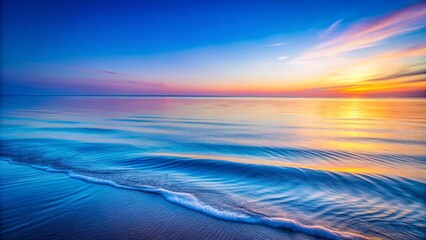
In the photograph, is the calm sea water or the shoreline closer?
the shoreline

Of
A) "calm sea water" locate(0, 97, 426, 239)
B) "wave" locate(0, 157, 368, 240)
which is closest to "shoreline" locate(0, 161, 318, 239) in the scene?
"wave" locate(0, 157, 368, 240)

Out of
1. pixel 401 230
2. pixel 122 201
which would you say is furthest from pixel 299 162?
pixel 122 201

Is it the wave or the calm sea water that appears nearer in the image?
the wave

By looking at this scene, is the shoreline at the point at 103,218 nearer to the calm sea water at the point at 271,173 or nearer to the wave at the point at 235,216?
the wave at the point at 235,216

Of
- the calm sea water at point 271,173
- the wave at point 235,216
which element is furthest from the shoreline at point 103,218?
→ the calm sea water at point 271,173

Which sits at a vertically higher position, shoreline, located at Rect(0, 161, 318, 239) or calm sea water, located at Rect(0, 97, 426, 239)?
shoreline, located at Rect(0, 161, 318, 239)

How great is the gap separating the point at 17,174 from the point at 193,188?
5525 millimetres

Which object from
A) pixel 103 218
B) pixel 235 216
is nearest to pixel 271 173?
pixel 235 216

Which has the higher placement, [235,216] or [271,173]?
[235,216]

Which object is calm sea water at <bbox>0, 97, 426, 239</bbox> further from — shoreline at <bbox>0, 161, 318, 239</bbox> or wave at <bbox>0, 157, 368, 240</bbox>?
shoreline at <bbox>0, 161, 318, 239</bbox>

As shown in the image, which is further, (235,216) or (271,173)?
(271,173)

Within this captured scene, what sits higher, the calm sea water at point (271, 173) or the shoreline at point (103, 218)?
the shoreline at point (103, 218)

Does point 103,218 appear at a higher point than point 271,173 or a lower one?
higher

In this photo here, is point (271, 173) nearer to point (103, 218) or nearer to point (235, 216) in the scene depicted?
point (235, 216)
